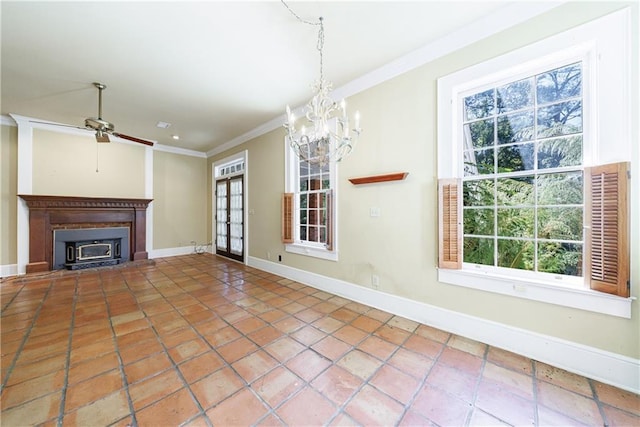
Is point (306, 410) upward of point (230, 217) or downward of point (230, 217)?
downward

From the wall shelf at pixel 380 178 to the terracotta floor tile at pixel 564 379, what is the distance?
6.57ft

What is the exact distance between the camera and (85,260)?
481 cm

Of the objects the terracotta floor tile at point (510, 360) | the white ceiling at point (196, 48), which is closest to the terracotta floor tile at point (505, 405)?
the terracotta floor tile at point (510, 360)

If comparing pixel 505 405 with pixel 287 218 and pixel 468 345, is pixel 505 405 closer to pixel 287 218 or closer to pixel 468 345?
pixel 468 345

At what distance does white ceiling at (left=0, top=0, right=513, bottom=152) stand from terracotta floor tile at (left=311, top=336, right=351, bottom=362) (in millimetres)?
2963

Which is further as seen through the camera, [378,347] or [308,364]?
[378,347]

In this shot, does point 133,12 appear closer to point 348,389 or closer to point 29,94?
point 29,94

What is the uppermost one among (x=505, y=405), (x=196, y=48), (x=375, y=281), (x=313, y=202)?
(x=196, y=48)

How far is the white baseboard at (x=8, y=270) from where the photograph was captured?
4121mm

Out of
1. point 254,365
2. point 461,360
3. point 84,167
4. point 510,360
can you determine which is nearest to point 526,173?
point 510,360

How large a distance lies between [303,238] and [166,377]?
2635 mm

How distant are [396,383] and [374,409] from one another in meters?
0.30

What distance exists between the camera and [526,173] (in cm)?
203

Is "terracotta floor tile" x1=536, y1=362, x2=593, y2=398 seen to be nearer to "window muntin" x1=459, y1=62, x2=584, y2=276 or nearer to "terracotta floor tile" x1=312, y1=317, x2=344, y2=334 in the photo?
"window muntin" x1=459, y1=62, x2=584, y2=276
